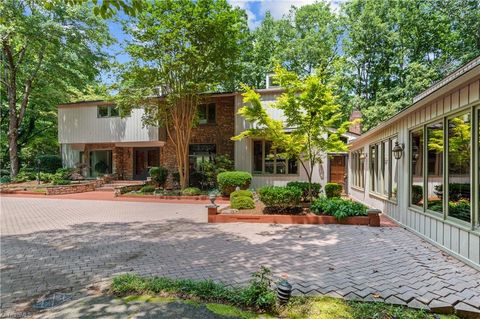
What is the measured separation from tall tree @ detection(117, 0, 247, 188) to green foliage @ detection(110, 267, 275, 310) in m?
11.2

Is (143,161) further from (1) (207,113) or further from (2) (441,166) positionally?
(2) (441,166)

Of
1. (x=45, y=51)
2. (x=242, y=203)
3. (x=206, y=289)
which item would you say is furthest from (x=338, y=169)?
(x=45, y=51)

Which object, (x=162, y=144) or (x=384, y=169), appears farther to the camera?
(x=162, y=144)

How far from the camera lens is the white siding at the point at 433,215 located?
461 cm

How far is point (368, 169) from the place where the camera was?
11648mm

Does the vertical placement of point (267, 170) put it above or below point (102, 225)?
above

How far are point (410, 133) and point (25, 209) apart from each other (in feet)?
44.8

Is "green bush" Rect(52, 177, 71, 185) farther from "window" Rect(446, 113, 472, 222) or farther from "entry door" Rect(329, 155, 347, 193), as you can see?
"window" Rect(446, 113, 472, 222)

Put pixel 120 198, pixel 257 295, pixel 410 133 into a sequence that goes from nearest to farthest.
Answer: pixel 257 295, pixel 410 133, pixel 120 198

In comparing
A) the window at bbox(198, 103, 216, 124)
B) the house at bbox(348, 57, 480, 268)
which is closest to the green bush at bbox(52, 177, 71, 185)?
the window at bbox(198, 103, 216, 124)

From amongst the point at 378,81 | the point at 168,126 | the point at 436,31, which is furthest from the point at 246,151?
the point at 436,31

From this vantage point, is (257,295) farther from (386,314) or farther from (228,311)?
(386,314)

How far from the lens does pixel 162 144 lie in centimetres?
1814

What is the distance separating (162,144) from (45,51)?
35.1ft
